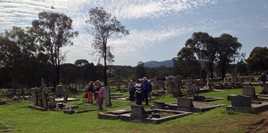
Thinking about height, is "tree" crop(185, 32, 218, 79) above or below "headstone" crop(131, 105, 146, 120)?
above

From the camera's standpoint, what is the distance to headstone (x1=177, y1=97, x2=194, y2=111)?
19.6m

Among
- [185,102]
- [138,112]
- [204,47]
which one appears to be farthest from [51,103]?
[204,47]

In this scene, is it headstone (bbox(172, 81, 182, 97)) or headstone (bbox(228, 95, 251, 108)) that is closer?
headstone (bbox(228, 95, 251, 108))

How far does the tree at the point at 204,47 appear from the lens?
2707 inches

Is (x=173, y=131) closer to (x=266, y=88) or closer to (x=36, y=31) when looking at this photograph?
(x=266, y=88)

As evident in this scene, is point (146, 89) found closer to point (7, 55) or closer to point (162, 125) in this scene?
point (162, 125)

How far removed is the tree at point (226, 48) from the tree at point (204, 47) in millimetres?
1088

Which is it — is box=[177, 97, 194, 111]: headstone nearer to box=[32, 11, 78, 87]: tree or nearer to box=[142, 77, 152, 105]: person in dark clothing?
box=[142, 77, 152, 105]: person in dark clothing

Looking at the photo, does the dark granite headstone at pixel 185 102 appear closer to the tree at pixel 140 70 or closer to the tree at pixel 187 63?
the tree at pixel 187 63

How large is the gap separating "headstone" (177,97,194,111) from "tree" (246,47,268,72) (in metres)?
56.1

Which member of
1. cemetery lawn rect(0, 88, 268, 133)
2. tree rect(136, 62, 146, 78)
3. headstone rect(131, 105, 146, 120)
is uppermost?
tree rect(136, 62, 146, 78)

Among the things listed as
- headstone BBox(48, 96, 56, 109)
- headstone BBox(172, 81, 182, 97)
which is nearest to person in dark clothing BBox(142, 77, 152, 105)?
headstone BBox(172, 81, 182, 97)

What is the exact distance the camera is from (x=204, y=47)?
6950 centimetres

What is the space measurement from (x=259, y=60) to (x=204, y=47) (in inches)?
473
